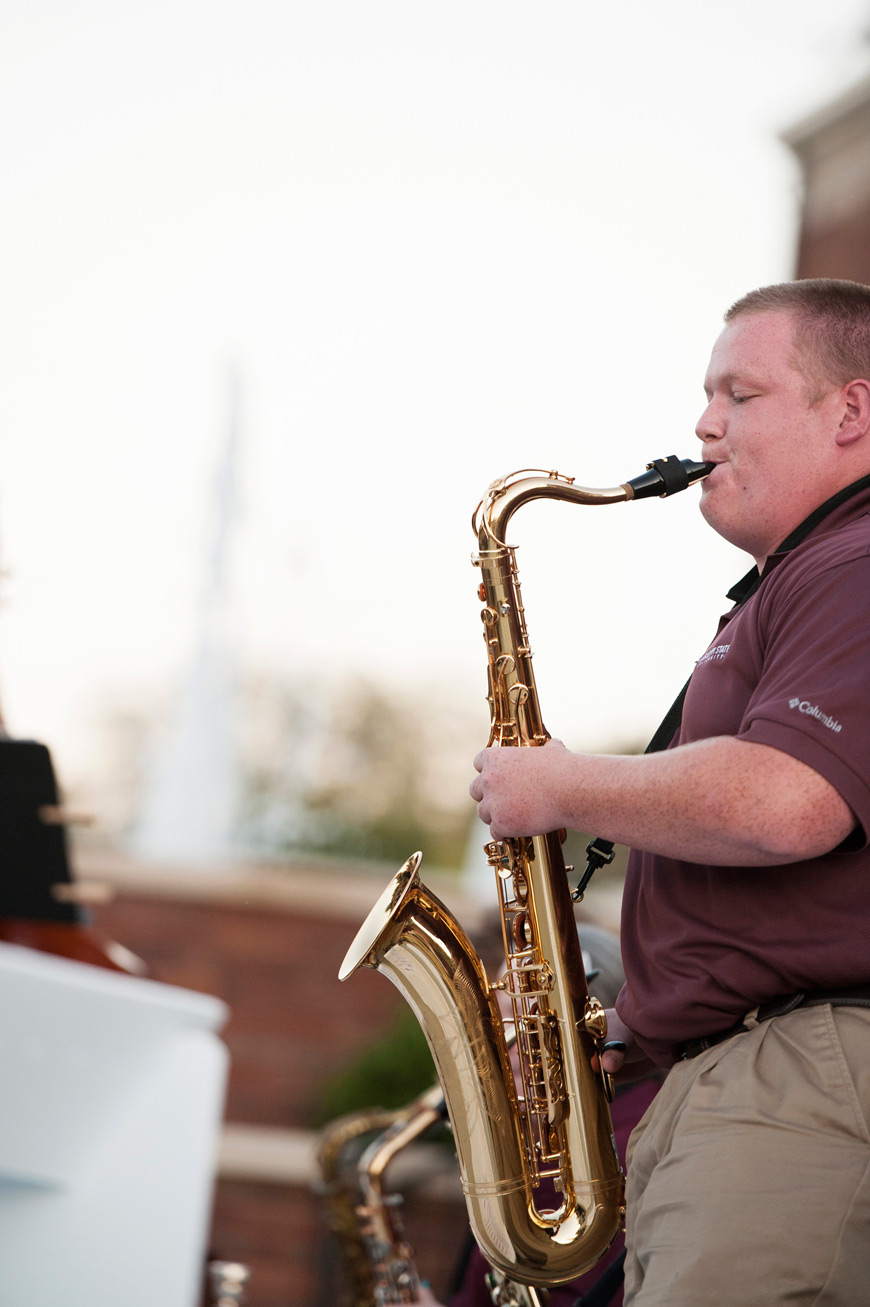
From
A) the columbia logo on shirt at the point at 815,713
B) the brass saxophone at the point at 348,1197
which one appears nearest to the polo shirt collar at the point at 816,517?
the columbia logo on shirt at the point at 815,713

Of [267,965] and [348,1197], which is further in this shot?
[267,965]

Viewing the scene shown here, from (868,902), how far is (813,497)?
651 mm

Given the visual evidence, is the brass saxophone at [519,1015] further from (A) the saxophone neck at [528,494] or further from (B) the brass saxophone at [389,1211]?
(B) the brass saxophone at [389,1211]

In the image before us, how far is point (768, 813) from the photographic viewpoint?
1548 mm

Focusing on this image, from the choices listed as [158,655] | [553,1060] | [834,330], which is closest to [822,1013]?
[553,1060]

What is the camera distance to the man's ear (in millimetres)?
1916

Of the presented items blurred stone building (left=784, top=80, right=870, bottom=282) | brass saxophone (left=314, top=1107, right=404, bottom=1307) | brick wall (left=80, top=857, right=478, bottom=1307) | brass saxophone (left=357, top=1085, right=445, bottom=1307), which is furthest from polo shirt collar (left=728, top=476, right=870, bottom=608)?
blurred stone building (left=784, top=80, right=870, bottom=282)

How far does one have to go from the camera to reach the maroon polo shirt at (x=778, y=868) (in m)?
1.56

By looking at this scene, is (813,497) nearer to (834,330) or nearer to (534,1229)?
(834,330)

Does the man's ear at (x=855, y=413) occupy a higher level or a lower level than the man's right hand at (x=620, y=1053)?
higher

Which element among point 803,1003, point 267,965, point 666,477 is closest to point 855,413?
point 666,477

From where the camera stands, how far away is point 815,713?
5.12 ft

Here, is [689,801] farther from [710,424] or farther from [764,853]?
[710,424]

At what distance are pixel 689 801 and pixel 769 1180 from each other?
50 centimetres
